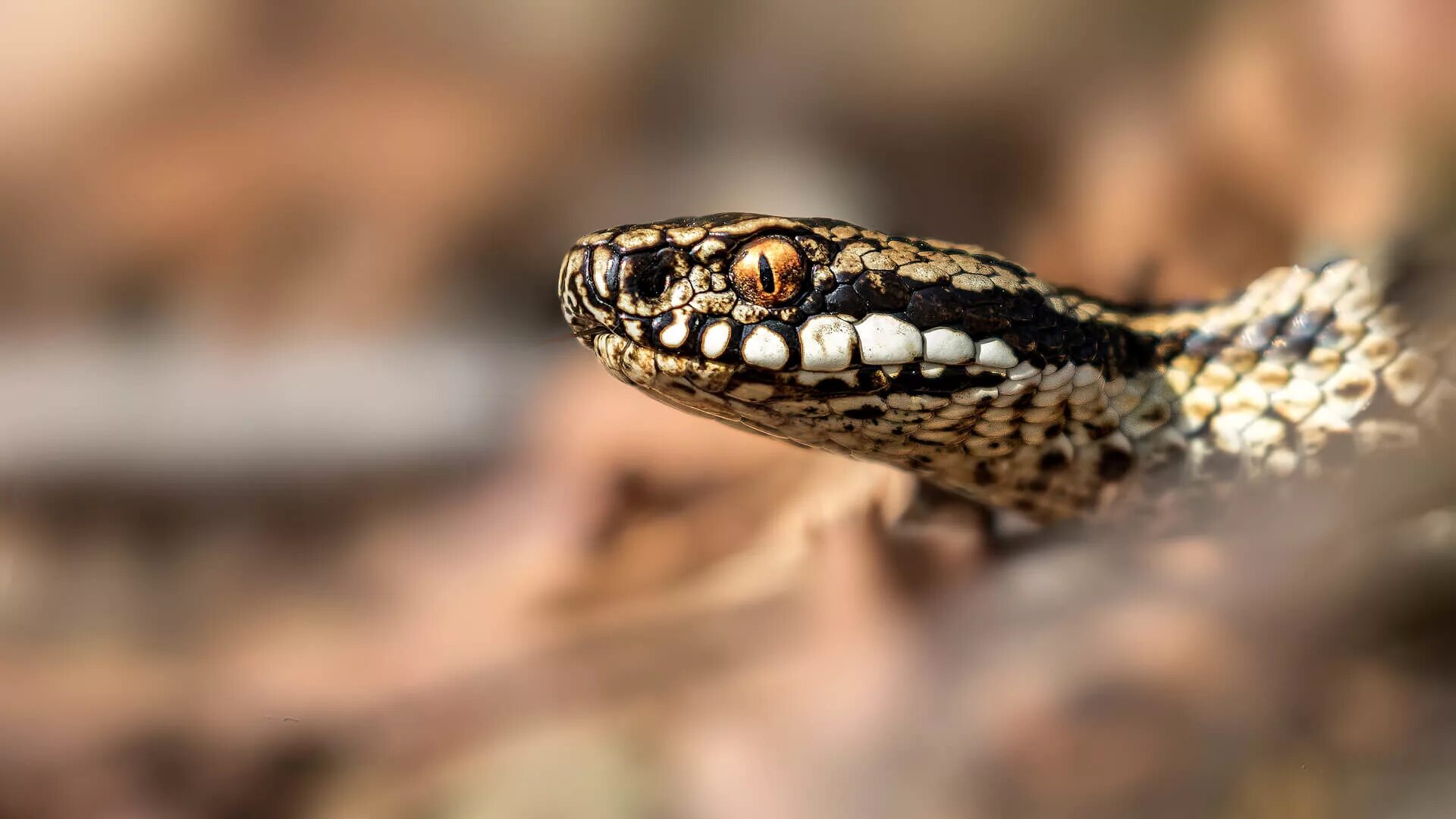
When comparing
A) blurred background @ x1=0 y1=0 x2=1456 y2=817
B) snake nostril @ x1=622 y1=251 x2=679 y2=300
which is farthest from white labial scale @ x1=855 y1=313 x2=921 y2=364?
blurred background @ x1=0 y1=0 x2=1456 y2=817

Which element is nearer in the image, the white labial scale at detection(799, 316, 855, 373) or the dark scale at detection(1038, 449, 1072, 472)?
the white labial scale at detection(799, 316, 855, 373)

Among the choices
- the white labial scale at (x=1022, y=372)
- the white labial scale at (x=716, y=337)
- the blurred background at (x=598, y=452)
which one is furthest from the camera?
the blurred background at (x=598, y=452)

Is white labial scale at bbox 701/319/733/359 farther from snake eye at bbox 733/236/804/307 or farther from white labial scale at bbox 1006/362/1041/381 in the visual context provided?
white labial scale at bbox 1006/362/1041/381

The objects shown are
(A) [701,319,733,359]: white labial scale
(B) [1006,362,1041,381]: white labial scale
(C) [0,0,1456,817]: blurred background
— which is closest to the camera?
(A) [701,319,733,359]: white labial scale

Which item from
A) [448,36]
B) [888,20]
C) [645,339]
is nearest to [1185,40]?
[888,20]

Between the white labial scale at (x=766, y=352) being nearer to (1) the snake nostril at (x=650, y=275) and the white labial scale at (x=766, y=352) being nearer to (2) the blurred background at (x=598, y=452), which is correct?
(1) the snake nostril at (x=650, y=275)

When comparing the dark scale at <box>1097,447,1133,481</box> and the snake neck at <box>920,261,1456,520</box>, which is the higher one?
the snake neck at <box>920,261,1456,520</box>

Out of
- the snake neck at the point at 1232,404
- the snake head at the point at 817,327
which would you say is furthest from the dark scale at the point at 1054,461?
the snake head at the point at 817,327
